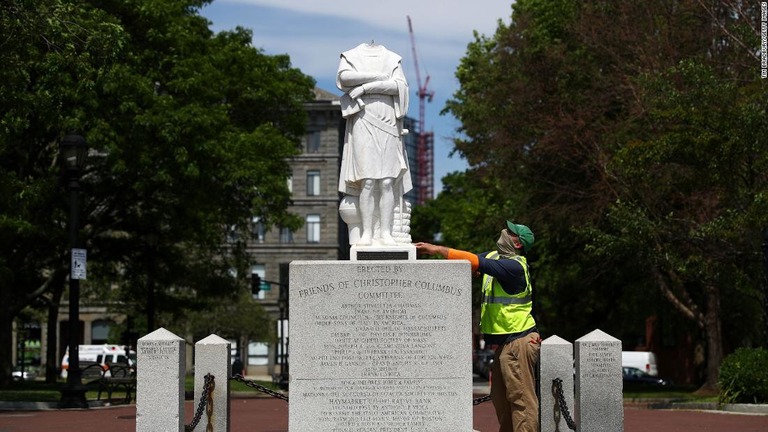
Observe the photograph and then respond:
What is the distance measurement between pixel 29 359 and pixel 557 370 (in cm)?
7705

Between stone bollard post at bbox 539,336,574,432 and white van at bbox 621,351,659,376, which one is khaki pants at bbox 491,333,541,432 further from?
white van at bbox 621,351,659,376

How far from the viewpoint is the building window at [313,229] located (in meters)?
93.2

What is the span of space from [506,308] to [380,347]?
137 centimetres

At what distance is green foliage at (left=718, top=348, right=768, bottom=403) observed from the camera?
89.6 ft

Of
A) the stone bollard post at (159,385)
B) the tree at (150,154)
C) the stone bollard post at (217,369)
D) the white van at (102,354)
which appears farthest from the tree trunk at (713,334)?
the white van at (102,354)

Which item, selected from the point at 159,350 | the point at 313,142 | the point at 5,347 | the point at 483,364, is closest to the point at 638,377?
the point at 483,364

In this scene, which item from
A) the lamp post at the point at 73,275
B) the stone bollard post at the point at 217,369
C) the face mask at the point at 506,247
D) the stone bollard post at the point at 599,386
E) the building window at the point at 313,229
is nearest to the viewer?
the face mask at the point at 506,247

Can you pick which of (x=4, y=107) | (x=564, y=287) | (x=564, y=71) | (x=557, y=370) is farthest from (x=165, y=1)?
(x=557, y=370)

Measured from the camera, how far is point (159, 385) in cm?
1562

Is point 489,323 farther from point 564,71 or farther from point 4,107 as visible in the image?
point 564,71

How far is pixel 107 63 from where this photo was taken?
26.3 metres

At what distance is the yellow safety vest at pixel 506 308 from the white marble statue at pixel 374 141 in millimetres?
1369

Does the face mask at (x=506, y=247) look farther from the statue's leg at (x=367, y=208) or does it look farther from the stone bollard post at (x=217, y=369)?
the stone bollard post at (x=217, y=369)

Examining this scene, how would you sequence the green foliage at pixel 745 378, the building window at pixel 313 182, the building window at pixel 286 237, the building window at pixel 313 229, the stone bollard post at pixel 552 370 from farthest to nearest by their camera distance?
the building window at pixel 286 237, the building window at pixel 313 229, the building window at pixel 313 182, the green foliage at pixel 745 378, the stone bollard post at pixel 552 370
